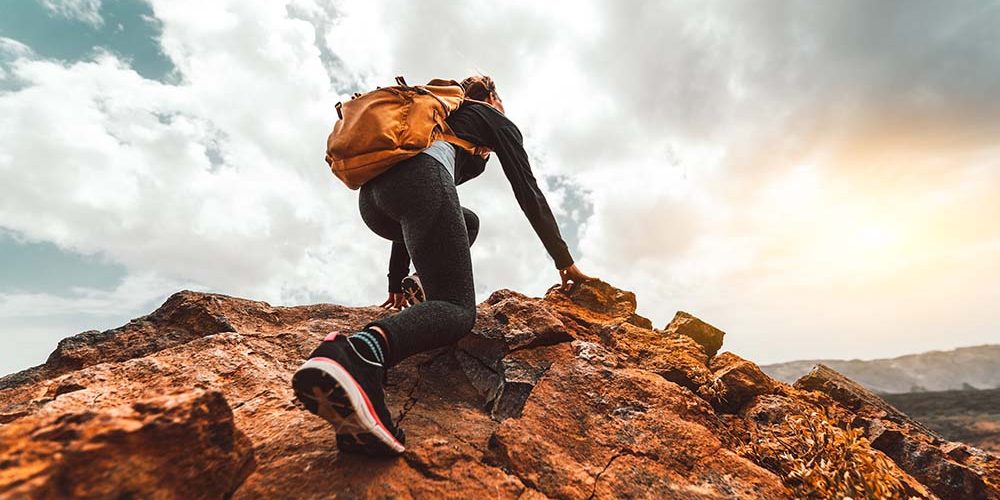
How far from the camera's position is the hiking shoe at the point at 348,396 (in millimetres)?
1398

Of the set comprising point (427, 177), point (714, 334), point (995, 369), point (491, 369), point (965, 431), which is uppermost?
point (995, 369)

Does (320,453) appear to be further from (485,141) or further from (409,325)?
(485,141)

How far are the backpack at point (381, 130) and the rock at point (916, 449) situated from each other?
360 cm

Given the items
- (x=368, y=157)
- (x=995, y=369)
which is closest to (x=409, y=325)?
(x=368, y=157)

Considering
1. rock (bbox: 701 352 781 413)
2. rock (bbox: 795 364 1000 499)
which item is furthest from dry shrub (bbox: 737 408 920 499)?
rock (bbox: 795 364 1000 499)

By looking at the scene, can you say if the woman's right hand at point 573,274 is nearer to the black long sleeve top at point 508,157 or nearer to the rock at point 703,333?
the black long sleeve top at point 508,157

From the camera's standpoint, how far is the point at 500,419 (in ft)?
7.73

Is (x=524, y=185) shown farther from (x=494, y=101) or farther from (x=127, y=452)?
(x=127, y=452)

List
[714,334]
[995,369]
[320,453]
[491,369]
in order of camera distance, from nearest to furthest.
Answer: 1. [320,453]
2. [491,369]
3. [714,334]
4. [995,369]

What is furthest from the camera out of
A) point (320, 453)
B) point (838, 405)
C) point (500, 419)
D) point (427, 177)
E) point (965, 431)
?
point (965, 431)

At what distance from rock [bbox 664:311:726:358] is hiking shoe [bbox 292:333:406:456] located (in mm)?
Answer: 3212

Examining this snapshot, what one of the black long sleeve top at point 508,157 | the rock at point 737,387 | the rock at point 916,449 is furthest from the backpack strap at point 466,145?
the rock at point 916,449

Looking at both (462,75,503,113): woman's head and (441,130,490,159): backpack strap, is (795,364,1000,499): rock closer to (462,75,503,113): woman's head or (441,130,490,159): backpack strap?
(441,130,490,159): backpack strap

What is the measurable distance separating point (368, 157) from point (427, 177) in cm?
32
